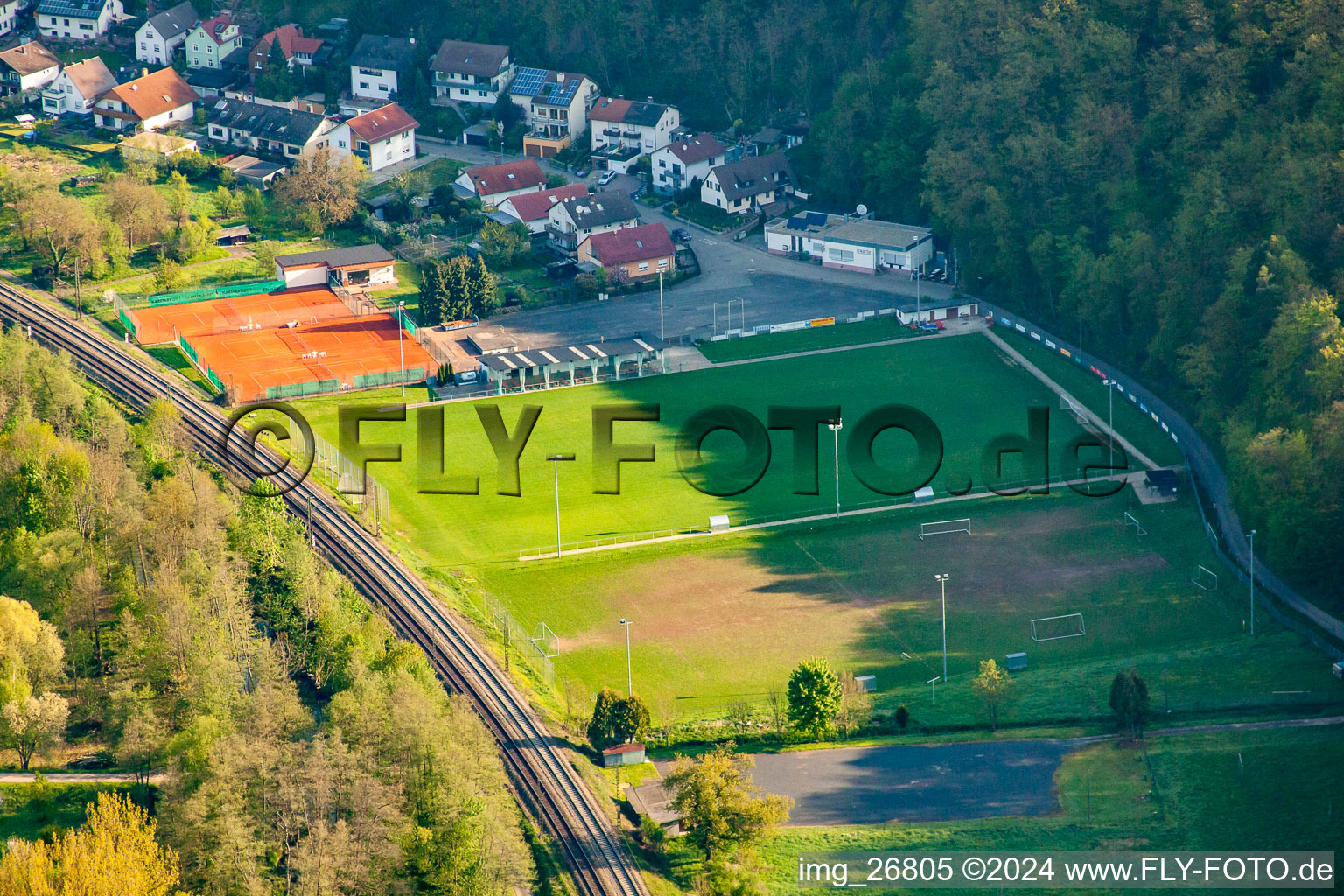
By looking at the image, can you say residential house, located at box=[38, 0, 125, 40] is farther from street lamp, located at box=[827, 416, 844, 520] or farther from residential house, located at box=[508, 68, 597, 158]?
street lamp, located at box=[827, 416, 844, 520]

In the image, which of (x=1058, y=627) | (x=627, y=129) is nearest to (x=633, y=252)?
(x=627, y=129)

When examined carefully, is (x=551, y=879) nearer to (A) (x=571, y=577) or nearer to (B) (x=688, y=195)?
(A) (x=571, y=577)

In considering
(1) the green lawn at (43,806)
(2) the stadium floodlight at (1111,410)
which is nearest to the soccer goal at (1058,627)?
(2) the stadium floodlight at (1111,410)

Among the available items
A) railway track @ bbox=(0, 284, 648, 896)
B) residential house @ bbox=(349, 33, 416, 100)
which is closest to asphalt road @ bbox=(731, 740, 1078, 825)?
railway track @ bbox=(0, 284, 648, 896)

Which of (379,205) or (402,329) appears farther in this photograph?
(379,205)

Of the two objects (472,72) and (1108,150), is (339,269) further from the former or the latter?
(1108,150)

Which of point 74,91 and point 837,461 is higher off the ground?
point 74,91
